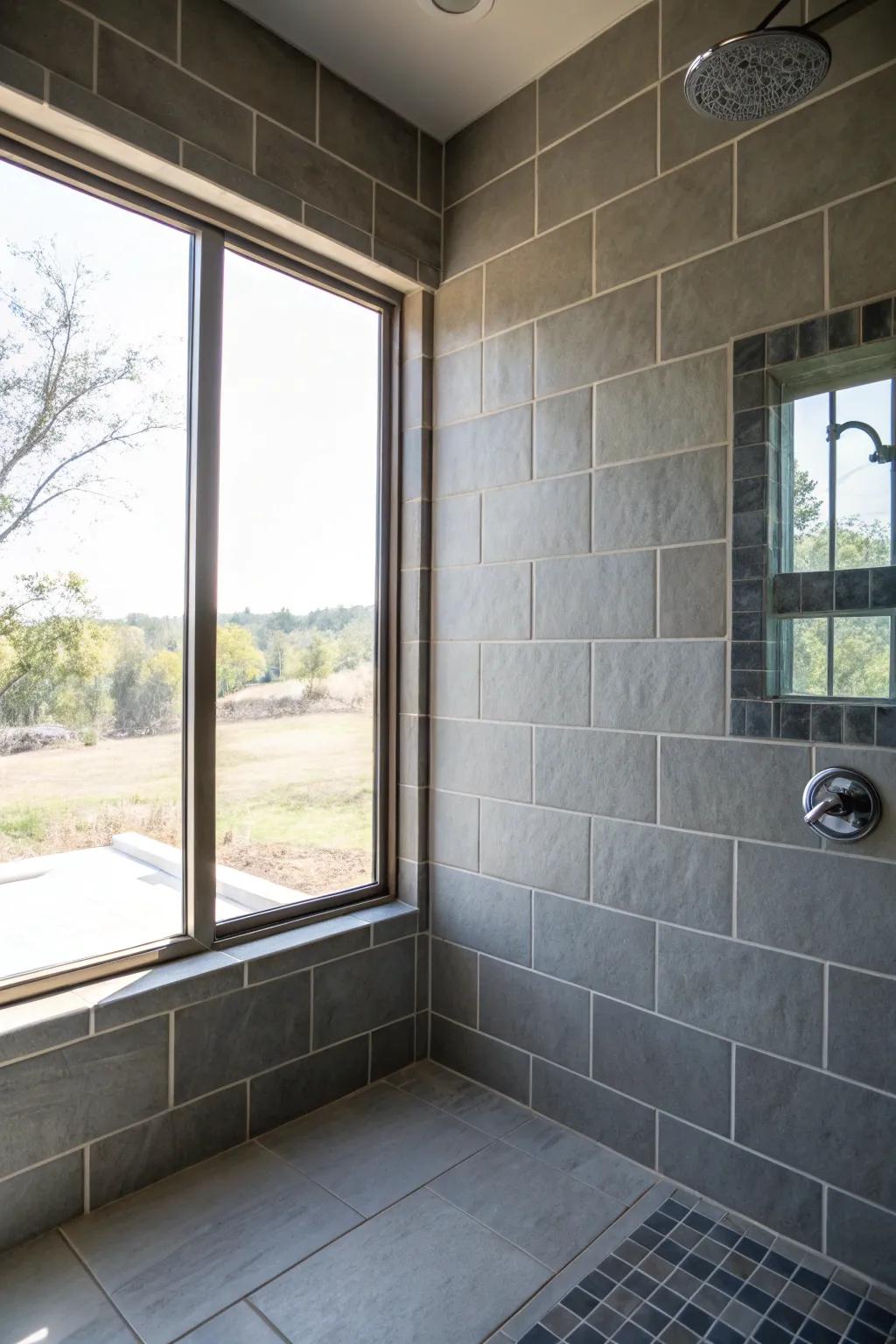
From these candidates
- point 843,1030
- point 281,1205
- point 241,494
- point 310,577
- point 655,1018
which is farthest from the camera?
point 310,577

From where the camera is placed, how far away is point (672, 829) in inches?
68.1

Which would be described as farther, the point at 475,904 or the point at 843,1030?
the point at 475,904

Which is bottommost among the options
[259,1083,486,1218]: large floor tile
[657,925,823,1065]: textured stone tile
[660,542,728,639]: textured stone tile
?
[259,1083,486,1218]: large floor tile

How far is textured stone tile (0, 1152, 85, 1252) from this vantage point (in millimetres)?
1514

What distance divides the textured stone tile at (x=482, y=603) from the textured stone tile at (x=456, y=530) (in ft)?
0.11

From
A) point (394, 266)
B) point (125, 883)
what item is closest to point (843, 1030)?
point (125, 883)

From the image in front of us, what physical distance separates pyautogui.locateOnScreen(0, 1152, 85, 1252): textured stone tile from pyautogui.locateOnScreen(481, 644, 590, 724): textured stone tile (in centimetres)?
129

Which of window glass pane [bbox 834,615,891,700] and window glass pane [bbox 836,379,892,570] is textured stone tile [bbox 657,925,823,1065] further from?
window glass pane [bbox 836,379,892,570]

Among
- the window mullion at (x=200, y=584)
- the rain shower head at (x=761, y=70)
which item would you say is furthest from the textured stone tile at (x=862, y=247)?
the window mullion at (x=200, y=584)

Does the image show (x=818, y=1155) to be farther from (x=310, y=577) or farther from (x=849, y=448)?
(x=310, y=577)

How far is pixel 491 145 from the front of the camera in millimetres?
2119

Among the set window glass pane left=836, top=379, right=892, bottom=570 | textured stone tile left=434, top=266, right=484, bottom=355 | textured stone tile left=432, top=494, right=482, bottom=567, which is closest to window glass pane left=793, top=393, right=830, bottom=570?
window glass pane left=836, top=379, right=892, bottom=570

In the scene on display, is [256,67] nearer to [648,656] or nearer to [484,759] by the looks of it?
[648,656]

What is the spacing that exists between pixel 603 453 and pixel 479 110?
1.02 m
